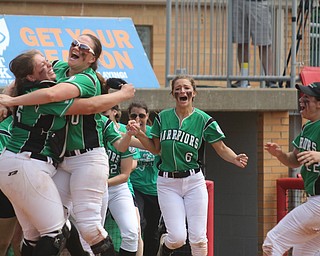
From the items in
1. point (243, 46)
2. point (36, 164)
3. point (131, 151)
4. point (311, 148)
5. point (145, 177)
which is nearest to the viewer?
point (36, 164)

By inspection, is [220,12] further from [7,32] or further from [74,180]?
[74,180]

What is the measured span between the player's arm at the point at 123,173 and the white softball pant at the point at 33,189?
242 centimetres

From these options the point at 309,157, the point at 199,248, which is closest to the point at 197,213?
the point at 199,248

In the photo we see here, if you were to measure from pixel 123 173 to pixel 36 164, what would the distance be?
263 cm

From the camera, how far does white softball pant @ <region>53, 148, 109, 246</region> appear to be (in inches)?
291

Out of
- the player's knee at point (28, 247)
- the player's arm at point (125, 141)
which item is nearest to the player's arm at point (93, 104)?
the player's arm at point (125, 141)

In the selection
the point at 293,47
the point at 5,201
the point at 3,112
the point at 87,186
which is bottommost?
the point at 5,201

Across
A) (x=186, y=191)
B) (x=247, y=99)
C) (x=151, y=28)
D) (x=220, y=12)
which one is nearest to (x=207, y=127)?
(x=186, y=191)

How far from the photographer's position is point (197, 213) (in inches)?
377

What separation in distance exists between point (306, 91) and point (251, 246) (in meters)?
3.76

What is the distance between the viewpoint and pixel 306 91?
8.83m

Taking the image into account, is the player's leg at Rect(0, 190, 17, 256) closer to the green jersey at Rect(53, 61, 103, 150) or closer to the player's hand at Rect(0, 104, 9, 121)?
the player's hand at Rect(0, 104, 9, 121)

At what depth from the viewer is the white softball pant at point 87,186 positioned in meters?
7.39

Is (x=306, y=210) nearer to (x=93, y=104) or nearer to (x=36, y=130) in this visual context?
(x=93, y=104)
